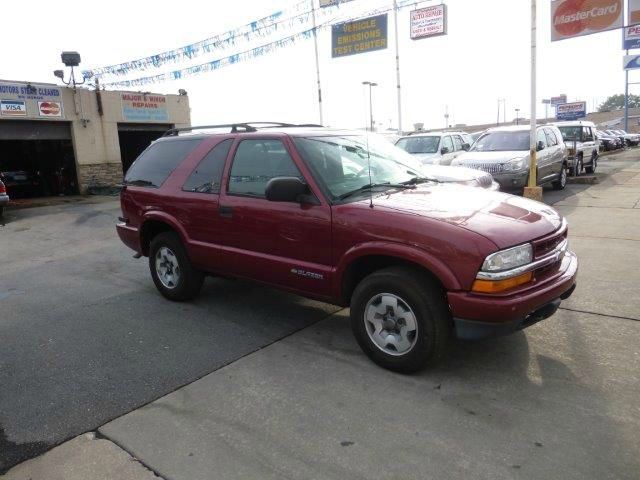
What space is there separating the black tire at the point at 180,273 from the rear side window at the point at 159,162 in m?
0.61

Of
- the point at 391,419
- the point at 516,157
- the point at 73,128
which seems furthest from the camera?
the point at 73,128

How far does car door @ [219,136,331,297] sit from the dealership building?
1595 centimetres

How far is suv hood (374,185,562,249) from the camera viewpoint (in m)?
3.41

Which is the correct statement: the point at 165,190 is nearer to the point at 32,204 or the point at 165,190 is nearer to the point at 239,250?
the point at 239,250

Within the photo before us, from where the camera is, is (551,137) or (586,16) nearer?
(551,137)

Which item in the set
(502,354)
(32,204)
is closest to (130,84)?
(32,204)

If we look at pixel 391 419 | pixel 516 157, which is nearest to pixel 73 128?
pixel 516 157

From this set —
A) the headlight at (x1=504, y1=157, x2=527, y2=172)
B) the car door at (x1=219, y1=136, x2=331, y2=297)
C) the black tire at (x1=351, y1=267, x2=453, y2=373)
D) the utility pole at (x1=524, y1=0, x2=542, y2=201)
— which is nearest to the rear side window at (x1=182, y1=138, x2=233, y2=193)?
the car door at (x1=219, y1=136, x2=331, y2=297)

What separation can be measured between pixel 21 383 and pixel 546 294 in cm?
381

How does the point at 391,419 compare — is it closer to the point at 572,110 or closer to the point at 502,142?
the point at 502,142

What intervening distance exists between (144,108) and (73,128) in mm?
3000

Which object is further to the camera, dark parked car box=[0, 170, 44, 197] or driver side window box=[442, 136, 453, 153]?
dark parked car box=[0, 170, 44, 197]

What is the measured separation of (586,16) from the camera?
14859 mm

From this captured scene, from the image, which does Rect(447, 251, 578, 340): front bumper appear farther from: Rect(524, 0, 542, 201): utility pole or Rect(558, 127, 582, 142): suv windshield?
Rect(558, 127, 582, 142): suv windshield
